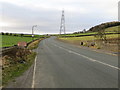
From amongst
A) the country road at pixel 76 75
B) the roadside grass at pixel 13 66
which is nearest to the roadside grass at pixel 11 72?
the roadside grass at pixel 13 66

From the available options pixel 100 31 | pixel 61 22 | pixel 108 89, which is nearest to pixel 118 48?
pixel 100 31

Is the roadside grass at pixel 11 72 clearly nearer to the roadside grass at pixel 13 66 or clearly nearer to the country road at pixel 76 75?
the roadside grass at pixel 13 66

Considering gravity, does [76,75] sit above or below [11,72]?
above

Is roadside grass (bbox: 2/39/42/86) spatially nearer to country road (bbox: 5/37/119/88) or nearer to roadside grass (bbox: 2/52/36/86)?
roadside grass (bbox: 2/52/36/86)

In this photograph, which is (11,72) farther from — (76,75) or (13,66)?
(76,75)

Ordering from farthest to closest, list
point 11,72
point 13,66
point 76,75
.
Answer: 1. point 13,66
2. point 11,72
3. point 76,75

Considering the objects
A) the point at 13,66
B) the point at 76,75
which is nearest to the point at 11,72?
the point at 13,66

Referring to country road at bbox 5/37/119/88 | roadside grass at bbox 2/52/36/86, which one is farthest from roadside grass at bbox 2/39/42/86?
country road at bbox 5/37/119/88

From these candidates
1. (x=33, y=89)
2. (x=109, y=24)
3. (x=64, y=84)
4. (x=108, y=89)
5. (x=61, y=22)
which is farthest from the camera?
(x=109, y=24)

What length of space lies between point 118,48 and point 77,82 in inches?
849

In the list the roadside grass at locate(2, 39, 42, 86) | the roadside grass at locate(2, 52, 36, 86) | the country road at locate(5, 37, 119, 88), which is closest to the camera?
the country road at locate(5, 37, 119, 88)

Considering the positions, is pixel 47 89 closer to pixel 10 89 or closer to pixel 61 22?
pixel 10 89

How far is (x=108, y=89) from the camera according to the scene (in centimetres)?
710

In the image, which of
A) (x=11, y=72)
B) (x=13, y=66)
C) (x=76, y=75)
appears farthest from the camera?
(x=13, y=66)
